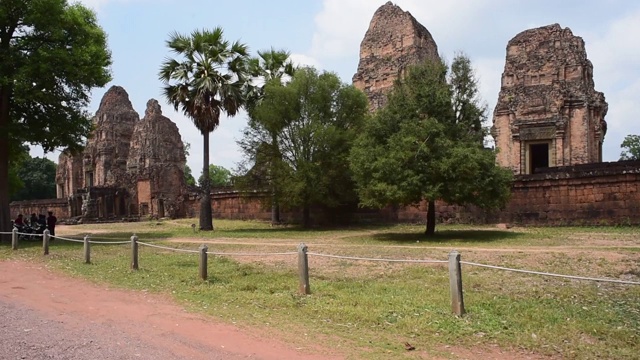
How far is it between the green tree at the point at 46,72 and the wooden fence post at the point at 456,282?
672 inches

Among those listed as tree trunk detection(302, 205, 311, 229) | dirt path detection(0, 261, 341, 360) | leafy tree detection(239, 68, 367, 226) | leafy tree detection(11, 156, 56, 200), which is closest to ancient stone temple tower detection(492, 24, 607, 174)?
leafy tree detection(239, 68, 367, 226)

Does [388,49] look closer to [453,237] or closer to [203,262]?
[453,237]

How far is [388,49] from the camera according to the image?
3247 centimetres

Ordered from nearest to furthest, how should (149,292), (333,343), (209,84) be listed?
1. (333,343)
2. (149,292)
3. (209,84)

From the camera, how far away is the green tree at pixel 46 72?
1919cm

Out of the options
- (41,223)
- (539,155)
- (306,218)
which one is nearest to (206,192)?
(306,218)

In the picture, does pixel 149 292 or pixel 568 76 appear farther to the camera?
pixel 568 76

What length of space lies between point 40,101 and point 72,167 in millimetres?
34237

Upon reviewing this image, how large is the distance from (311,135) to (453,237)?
8.46 metres

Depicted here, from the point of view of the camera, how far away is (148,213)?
38594 millimetres

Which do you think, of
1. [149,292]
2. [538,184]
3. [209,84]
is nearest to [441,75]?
[538,184]

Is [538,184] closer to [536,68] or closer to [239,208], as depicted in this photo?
[536,68]

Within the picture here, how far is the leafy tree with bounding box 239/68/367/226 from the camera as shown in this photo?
76.5 feet

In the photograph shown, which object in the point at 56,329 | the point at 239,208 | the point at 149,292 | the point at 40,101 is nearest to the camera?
the point at 56,329
